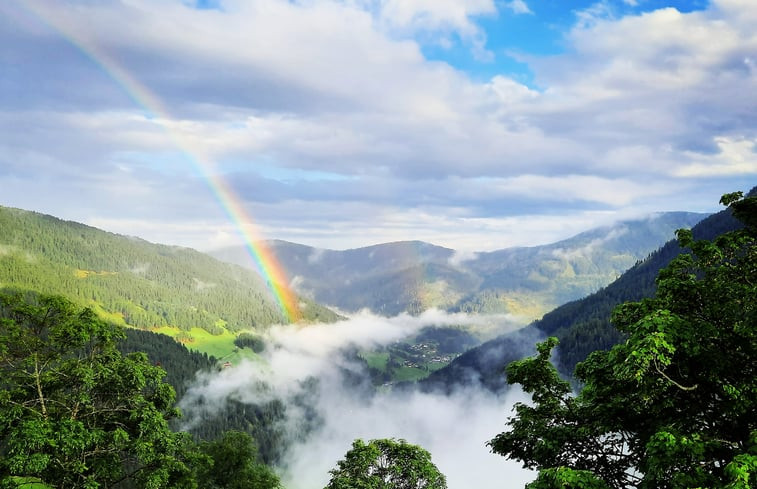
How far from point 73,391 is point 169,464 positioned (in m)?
7.53

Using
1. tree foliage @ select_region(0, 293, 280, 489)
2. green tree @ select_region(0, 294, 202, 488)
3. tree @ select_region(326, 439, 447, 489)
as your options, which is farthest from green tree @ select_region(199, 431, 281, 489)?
green tree @ select_region(0, 294, 202, 488)

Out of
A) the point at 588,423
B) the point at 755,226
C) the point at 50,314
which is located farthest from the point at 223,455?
the point at 755,226

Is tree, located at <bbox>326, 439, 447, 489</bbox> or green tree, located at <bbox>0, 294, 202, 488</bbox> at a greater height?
green tree, located at <bbox>0, 294, 202, 488</bbox>

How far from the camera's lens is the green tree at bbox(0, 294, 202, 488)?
22.8m

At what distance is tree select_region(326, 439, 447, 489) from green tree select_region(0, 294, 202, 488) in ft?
53.7

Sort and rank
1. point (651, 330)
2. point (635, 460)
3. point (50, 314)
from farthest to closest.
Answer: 1. point (50, 314)
2. point (635, 460)
3. point (651, 330)

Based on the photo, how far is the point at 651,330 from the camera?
14383 mm

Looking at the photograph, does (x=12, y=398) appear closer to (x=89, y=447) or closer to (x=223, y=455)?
(x=89, y=447)

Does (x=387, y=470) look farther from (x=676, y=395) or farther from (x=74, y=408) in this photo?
(x=676, y=395)

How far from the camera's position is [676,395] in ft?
51.3

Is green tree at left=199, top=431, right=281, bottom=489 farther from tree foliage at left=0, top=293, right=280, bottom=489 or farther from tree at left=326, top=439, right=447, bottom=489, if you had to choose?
tree foliage at left=0, top=293, right=280, bottom=489

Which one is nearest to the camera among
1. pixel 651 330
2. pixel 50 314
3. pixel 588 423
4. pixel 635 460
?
pixel 651 330

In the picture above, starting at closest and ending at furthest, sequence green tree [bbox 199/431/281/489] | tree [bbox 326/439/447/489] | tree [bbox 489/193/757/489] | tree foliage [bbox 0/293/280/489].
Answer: tree [bbox 489/193/757/489] < tree foliage [bbox 0/293/280/489] < tree [bbox 326/439/447/489] < green tree [bbox 199/431/281/489]

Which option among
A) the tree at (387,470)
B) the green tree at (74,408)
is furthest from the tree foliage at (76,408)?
the tree at (387,470)
